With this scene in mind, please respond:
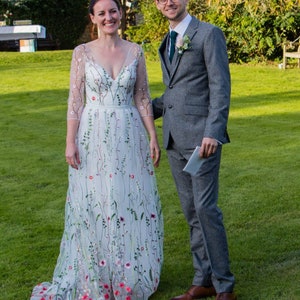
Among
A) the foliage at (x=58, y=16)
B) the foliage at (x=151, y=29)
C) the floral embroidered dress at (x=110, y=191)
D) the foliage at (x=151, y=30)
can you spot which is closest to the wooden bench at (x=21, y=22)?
the foliage at (x=58, y=16)

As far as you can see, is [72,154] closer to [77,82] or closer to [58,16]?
[77,82]

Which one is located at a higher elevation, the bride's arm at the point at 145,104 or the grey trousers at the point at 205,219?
the bride's arm at the point at 145,104

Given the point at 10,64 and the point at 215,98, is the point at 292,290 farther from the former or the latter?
the point at 10,64

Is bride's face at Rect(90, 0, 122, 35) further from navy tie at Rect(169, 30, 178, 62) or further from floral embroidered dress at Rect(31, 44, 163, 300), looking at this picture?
navy tie at Rect(169, 30, 178, 62)

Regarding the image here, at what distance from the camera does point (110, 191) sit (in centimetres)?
473

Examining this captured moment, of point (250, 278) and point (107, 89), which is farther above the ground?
point (107, 89)

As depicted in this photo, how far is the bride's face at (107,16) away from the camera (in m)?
4.61

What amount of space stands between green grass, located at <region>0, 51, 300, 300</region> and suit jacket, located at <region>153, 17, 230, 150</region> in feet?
3.80

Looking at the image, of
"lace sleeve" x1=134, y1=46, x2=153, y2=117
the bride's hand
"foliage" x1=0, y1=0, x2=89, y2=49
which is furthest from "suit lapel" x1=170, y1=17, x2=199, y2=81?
"foliage" x1=0, y1=0, x2=89, y2=49

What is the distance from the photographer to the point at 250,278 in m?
5.17

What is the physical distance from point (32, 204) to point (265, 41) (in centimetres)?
1609

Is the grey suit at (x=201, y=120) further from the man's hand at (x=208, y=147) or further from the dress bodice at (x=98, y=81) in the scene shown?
the dress bodice at (x=98, y=81)

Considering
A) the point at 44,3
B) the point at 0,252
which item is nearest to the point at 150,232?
the point at 0,252

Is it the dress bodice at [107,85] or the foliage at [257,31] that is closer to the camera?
the dress bodice at [107,85]
